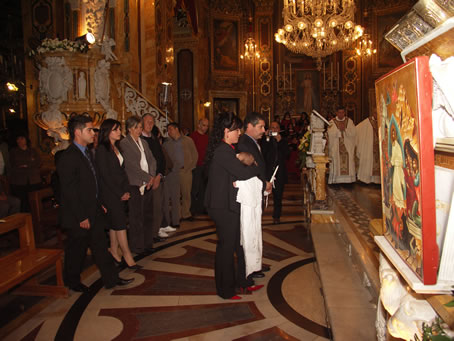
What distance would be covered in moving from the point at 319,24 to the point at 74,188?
7.97m

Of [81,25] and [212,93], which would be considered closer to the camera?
[81,25]

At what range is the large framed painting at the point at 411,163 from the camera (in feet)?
3.93

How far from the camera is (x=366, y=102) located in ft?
58.4

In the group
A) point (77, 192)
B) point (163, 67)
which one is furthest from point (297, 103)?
point (77, 192)

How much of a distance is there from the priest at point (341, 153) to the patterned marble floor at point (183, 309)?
4.22 metres

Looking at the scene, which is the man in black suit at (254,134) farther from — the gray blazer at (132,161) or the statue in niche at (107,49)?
Result: the statue in niche at (107,49)

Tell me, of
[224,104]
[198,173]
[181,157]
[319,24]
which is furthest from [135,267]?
[224,104]

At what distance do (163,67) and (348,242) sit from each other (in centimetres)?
816

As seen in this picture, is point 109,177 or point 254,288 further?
point 109,177

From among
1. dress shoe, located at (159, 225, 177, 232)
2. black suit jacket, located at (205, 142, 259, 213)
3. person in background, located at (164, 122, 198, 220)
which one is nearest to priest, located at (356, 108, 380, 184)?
person in background, located at (164, 122, 198, 220)

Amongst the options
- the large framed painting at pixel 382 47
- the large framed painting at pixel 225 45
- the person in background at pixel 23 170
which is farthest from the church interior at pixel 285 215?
the large framed painting at pixel 382 47

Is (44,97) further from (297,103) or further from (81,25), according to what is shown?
(297,103)

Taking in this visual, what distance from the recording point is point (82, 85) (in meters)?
7.29

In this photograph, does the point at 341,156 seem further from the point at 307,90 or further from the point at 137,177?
the point at 307,90
